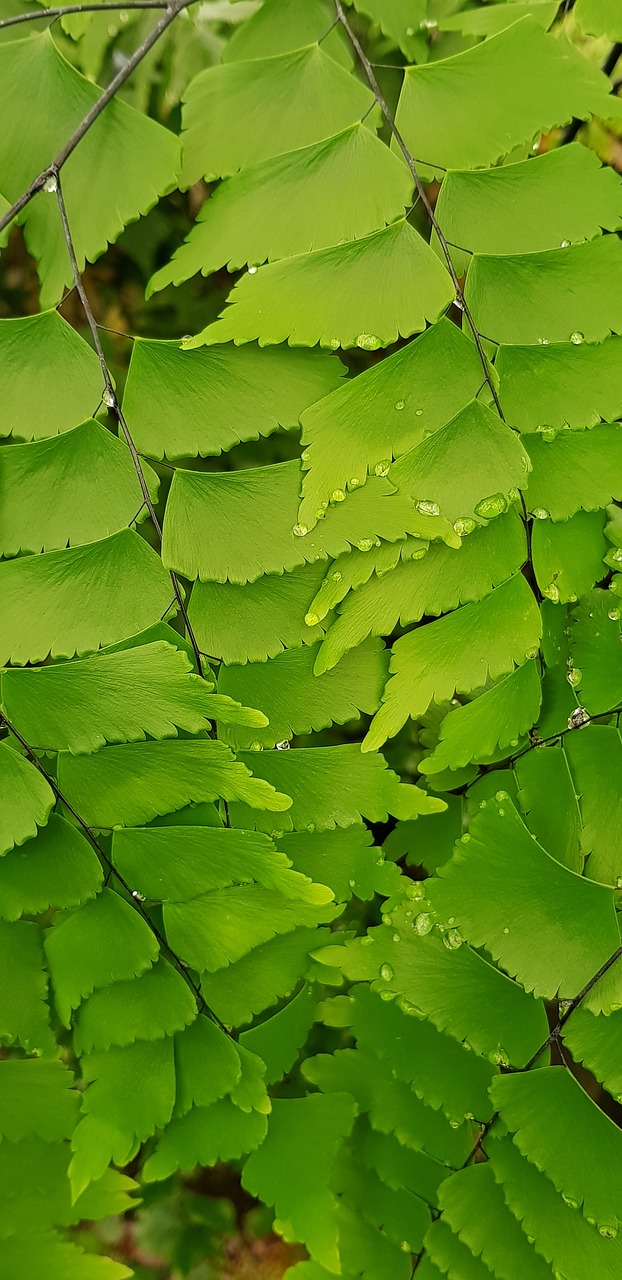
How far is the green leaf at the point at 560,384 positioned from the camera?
2.22ft

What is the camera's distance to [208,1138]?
2.53ft

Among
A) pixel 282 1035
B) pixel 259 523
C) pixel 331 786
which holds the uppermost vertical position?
pixel 259 523

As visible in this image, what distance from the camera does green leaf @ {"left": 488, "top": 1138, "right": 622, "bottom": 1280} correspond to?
701 millimetres

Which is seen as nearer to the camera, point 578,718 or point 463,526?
point 463,526

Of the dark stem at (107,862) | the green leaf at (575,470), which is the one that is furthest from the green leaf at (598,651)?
the dark stem at (107,862)

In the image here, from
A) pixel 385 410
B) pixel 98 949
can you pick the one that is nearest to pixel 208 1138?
pixel 98 949

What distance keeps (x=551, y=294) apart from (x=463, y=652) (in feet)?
1.03

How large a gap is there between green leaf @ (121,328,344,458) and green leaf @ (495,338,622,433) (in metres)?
0.15

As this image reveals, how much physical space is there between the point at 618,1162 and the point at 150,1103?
41 centimetres

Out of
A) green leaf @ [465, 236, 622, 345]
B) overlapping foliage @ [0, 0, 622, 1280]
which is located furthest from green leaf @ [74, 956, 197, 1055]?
green leaf @ [465, 236, 622, 345]

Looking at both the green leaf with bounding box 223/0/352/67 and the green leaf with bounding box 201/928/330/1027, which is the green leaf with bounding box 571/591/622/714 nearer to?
the green leaf with bounding box 201/928/330/1027

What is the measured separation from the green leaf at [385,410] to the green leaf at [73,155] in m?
0.27

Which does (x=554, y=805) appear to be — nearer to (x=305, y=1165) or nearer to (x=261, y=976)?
(x=261, y=976)

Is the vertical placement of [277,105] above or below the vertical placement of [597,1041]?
above
